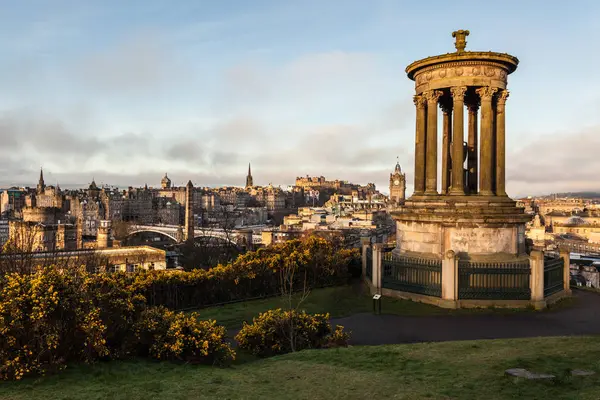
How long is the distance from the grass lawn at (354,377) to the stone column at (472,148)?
1110cm

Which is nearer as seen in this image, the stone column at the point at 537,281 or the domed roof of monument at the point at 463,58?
the stone column at the point at 537,281

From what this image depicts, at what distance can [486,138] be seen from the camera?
18453 mm

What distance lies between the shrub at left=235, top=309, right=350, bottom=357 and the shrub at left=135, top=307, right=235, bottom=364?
46.6 inches

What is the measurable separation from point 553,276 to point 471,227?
3228 mm

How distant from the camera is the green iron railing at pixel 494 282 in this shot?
1586 cm

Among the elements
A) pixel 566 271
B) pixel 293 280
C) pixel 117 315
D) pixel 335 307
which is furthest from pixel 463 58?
pixel 117 315

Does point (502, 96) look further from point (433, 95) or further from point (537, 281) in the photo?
point (537, 281)

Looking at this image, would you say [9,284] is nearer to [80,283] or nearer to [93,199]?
[80,283]

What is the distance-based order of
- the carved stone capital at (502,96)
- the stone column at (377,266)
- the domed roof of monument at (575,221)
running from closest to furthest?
the stone column at (377,266) → the carved stone capital at (502,96) → the domed roof of monument at (575,221)

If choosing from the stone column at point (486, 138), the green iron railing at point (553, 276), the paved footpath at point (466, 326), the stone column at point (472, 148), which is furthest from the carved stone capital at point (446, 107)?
the paved footpath at point (466, 326)

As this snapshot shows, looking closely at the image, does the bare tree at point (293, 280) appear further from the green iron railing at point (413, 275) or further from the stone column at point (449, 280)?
the stone column at point (449, 280)

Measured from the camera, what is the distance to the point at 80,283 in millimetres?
9812

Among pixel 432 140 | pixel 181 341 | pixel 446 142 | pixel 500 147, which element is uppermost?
pixel 446 142

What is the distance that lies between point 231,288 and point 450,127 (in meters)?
11.8
